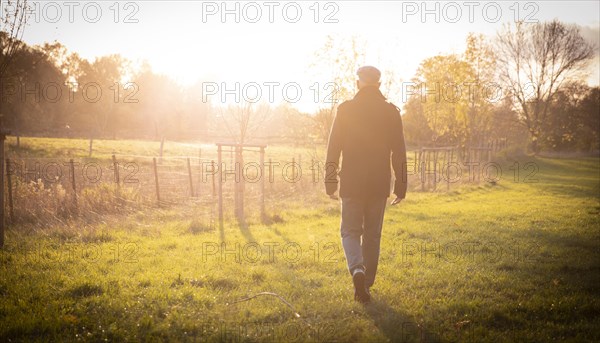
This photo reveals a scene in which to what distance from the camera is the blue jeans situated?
4758mm

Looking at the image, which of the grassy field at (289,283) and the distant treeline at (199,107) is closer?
the grassy field at (289,283)

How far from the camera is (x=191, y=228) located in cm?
981

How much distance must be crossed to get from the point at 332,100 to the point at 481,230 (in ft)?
39.3

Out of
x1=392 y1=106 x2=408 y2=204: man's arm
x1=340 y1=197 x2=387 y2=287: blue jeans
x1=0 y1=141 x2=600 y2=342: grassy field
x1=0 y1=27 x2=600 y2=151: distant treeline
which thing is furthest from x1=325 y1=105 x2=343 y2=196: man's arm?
x1=0 y1=27 x2=600 y2=151: distant treeline

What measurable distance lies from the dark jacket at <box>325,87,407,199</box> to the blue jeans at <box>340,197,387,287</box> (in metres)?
0.15

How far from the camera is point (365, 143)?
478 cm

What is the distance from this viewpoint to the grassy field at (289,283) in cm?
414

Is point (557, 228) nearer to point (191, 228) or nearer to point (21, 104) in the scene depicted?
point (191, 228)

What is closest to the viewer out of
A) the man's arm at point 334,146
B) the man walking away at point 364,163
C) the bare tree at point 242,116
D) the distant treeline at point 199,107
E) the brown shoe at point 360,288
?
the brown shoe at point 360,288

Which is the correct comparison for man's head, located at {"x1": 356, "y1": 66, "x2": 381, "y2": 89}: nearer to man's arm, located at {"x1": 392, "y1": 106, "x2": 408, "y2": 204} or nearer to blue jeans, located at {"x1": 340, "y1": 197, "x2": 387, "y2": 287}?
man's arm, located at {"x1": 392, "y1": 106, "x2": 408, "y2": 204}

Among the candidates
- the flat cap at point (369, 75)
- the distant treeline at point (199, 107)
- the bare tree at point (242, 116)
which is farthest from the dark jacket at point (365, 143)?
the distant treeline at point (199, 107)

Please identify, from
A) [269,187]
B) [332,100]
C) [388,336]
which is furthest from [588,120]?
[388,336]

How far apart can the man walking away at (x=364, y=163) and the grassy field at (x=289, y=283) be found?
65 centimetres

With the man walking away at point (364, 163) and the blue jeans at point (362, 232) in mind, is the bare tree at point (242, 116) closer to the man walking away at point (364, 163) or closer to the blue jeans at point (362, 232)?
the man walking away at point (364, 163)
